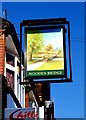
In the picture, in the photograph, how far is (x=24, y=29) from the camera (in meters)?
19.0

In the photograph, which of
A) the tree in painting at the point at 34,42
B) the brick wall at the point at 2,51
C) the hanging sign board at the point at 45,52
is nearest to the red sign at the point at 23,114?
the hanging sign board at the point at 45,52

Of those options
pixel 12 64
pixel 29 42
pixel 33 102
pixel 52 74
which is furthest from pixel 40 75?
pixel 33 102

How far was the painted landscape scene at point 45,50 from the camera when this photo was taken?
720 inches

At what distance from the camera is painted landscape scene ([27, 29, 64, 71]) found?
18297 mm

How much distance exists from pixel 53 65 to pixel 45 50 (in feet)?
2.88

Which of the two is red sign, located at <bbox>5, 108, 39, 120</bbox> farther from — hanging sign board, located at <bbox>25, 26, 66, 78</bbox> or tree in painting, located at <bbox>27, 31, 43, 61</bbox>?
tree in painting, located at <bbox>27, 31, 43, 61</bbox>

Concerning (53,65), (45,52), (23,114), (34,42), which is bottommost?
(23,114)

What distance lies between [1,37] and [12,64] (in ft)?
10.0

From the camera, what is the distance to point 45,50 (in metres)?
A: 18.6

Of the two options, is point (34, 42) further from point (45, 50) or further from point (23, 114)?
point (23, 114)

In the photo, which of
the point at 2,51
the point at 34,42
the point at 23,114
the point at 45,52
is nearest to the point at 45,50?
the point at 45,52

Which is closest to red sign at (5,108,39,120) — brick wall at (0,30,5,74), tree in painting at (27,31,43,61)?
brick wall at (0,30,5,74)

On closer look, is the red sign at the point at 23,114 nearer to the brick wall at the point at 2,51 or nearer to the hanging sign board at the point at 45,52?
the hanging sign board at the point at 45,52

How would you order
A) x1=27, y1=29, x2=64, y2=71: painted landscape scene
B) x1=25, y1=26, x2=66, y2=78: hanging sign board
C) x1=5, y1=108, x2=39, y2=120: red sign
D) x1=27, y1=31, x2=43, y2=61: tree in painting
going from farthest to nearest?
x1=27, y1=31, x2=43, y2=61: tree in painting < x1=27, y1=29, x2=64, y2=71: painted landscape scene < x1=25, y1=26, x2=66, y2=78: hanging sign board < x1=5, y1=108, x2=39, y2=120: red sign
